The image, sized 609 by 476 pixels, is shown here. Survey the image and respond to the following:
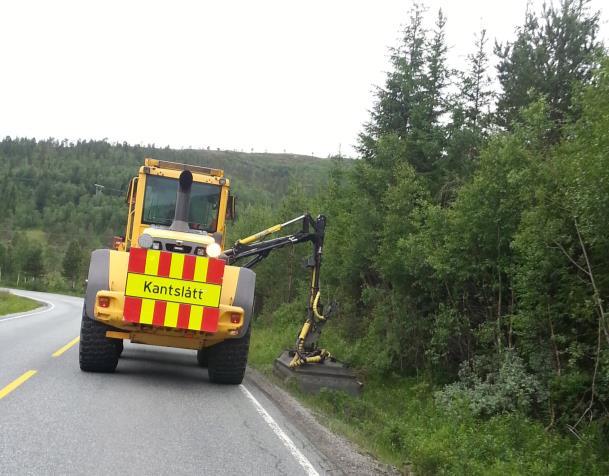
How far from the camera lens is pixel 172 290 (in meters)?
9.27

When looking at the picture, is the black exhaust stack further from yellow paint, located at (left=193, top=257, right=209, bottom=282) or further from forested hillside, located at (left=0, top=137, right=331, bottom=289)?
forested hillside, located at (left=0, top=137, right=331, bottom=289)

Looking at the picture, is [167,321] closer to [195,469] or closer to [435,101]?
[195,469]

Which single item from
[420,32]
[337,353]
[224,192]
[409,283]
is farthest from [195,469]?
[420,32]

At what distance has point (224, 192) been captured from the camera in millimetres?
12016

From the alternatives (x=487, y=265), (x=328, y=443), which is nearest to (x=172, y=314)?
(x=328, y=443)

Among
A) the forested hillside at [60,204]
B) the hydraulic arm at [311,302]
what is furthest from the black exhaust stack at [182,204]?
the forested hillside at [60,204]

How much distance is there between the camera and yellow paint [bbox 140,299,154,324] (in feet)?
30.1

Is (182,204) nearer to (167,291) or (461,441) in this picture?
(167,291)

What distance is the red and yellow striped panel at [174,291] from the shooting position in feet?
30.1

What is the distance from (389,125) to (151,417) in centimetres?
1447

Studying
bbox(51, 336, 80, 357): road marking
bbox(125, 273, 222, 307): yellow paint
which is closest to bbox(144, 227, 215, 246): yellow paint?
bbox(125, 273, 222, 307): yellow paint

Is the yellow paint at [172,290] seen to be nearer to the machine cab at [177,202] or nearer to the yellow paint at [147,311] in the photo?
the yellow paint at [147,311]

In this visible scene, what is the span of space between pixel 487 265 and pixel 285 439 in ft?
17.7

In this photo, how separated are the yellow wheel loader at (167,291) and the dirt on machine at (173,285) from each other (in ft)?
0.05
